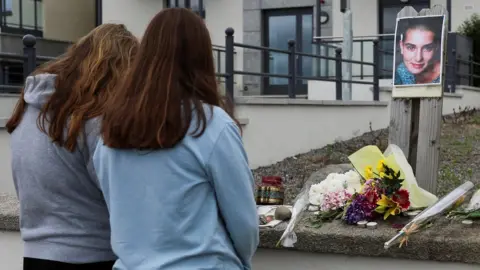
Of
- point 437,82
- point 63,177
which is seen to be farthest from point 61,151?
point 437,82

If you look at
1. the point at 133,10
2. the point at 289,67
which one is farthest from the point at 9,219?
the point at 133,10

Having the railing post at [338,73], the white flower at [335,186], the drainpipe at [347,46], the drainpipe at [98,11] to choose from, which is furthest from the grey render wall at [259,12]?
the white flower at [335,186]

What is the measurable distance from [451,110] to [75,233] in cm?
1251

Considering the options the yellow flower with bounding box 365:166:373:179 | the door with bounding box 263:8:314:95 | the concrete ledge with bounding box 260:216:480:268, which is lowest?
the concrete ledge with bounding box 260:216:480:268

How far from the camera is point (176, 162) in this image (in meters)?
2.04

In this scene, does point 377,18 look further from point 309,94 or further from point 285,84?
point 309,94

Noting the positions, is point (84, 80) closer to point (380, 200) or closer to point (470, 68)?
point (380, 200)

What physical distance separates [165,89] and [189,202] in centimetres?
33

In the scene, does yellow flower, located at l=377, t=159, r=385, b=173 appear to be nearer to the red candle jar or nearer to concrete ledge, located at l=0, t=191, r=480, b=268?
concrete ledge, located at l=0, t=191, r=480, b=268

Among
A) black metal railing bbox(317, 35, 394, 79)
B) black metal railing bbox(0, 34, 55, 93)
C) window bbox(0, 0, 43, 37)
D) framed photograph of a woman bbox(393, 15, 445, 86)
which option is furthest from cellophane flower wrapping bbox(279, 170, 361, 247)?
window bbox(0, 0, 43, 37)

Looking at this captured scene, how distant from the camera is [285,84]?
14.5m

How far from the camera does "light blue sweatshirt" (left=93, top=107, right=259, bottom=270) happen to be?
203 centimetres

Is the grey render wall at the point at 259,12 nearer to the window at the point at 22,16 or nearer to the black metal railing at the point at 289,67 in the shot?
the black metal railing at the point at 289,67

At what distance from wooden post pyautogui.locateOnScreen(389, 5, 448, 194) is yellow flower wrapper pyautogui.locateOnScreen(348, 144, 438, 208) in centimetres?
47
